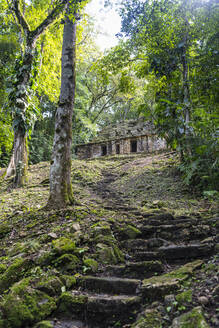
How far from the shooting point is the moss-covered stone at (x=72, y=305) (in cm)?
234

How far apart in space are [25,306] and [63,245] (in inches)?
41.1

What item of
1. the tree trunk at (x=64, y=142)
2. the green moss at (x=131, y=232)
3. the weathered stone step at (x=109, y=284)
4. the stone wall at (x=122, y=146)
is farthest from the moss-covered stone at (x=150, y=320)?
the stone wall at (x=122, y=146)

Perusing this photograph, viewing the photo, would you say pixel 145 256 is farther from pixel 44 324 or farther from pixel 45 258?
pixel 44 324

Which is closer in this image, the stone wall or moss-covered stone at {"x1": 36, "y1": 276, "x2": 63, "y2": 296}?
moss-covered stone at {"x1": 36, "y1": 276, "x2": 63, "y2": 296}

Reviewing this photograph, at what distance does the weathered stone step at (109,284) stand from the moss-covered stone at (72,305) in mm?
239

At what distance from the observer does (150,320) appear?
1.92m

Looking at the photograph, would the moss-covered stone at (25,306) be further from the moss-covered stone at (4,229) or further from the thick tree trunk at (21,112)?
the thick tree trunk at (21,112)

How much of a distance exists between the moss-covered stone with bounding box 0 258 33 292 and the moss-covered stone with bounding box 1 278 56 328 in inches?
11.6

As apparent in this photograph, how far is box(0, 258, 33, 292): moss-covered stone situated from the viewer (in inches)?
108

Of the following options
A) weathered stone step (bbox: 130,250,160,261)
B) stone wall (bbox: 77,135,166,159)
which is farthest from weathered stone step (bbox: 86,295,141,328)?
stone wall (bbox: 77,135,166,159)

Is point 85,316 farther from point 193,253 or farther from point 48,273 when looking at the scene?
point 193,253

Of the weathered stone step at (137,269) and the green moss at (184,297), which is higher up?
the green moss at (184,297)

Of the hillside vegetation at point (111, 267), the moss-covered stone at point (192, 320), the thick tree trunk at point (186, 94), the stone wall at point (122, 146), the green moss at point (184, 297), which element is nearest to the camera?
the moss-covered stone at point (192, 320)

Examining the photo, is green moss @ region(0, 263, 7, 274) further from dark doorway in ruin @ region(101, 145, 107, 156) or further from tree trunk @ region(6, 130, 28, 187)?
dark doorway in ruin @ region(101, 145, 107, 156)
